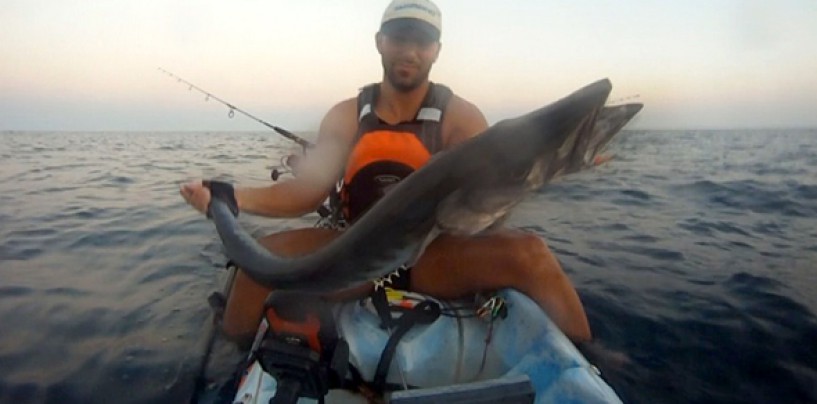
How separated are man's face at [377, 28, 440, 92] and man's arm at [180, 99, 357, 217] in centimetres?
60

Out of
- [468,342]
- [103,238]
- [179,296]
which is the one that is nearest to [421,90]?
[468,342]

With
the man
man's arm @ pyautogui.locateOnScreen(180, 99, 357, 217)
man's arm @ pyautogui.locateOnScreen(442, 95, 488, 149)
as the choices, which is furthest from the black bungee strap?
man's arm @ pyautogui.locateOnScreen(442, 95, 488, 149)

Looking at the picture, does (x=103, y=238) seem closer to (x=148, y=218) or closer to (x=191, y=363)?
(x=148, y=218)

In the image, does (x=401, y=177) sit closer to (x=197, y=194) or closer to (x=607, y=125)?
(x=197, y=194)

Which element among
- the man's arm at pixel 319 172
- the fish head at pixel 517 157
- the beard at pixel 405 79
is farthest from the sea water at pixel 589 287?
the beard at pixel 405 79

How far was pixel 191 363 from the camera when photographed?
4.64 meters

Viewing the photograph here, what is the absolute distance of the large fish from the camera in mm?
2299

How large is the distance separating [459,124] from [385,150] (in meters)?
0.66

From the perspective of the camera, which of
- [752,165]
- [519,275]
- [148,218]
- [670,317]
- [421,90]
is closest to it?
[519,275]

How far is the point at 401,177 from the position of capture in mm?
3959

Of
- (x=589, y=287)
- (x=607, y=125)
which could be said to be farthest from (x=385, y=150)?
(x=589, y=287)

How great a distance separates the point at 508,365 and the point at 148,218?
9.30 meters

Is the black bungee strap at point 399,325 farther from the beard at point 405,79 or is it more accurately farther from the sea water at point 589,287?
the beard at point 405,79

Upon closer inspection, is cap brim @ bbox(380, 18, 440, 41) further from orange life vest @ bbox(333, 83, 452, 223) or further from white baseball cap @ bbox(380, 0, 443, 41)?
orange life vest @ bbox(333, 83, 452, 223)
